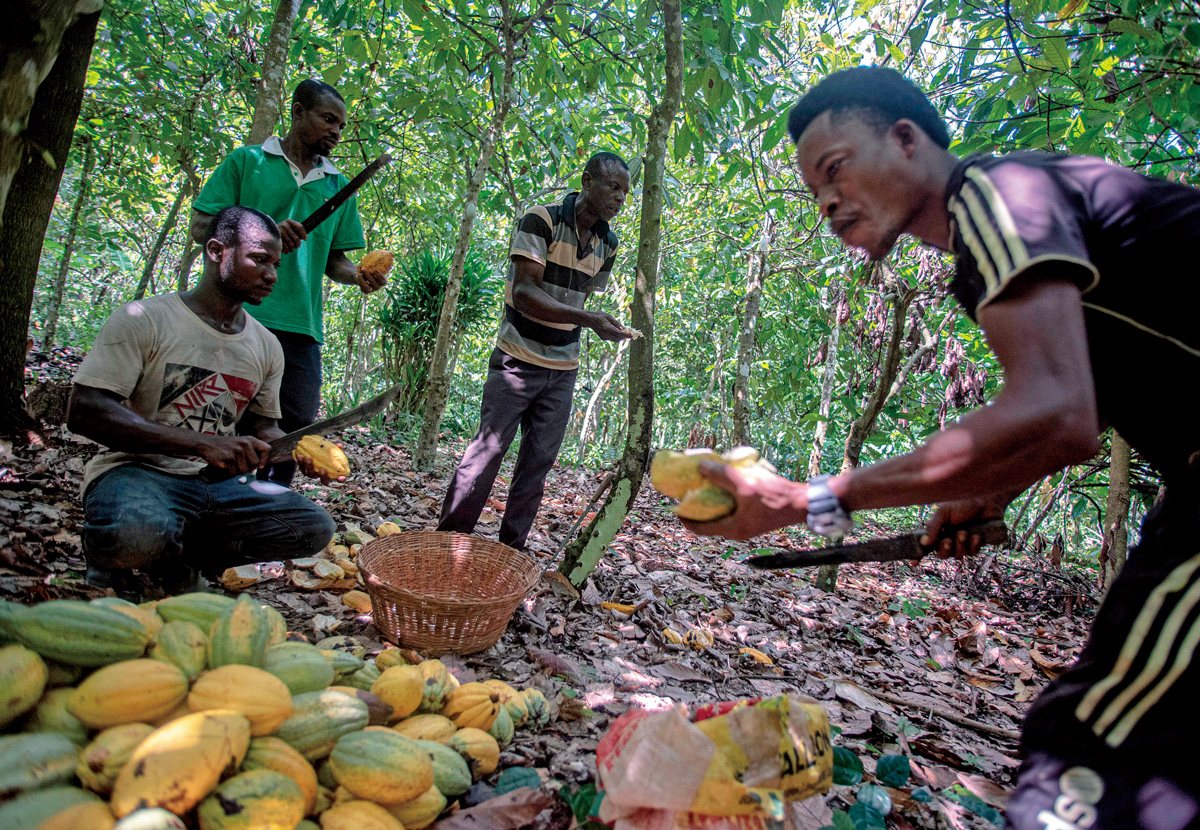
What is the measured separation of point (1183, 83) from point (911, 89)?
219 centimetres

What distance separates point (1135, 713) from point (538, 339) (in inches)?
105

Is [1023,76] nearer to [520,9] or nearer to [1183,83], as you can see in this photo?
[1183,83]

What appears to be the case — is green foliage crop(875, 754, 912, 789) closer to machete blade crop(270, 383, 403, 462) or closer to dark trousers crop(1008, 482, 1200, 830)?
dark trousers crop(1008, 482, 1200, 830)

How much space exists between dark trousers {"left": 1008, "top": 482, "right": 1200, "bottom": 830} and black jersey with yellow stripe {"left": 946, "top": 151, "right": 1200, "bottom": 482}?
6.5 inches

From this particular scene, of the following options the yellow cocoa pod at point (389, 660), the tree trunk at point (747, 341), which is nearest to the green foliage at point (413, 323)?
the tree trunk at point (747, 341)

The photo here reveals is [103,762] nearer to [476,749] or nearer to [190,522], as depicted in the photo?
[476,749]

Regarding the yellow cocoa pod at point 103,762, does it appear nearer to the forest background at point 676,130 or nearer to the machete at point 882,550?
the machete at point 882,550

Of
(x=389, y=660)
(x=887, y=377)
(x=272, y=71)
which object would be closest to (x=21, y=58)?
(x=389, y=660)

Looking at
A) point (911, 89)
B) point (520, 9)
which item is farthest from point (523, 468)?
point (520, 9)

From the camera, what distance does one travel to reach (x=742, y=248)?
318 inches

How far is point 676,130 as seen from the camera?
3.84 m

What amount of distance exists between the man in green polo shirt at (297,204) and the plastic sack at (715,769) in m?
2.38

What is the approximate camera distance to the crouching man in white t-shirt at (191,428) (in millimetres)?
1989

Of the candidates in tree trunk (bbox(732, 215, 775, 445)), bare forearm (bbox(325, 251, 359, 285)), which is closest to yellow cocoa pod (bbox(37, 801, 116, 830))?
bare forearm (bbox(325, 251, 359, 285))
